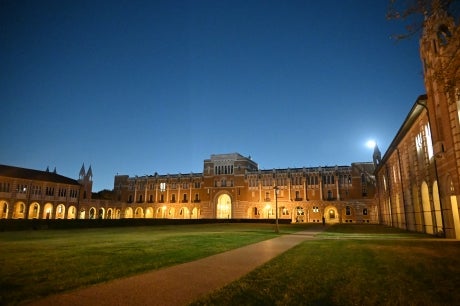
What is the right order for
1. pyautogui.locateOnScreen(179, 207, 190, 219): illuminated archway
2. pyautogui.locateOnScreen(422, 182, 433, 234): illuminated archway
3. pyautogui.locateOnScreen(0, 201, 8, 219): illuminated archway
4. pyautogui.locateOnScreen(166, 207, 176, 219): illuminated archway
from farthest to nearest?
1. pyautogui.locateOnScreen(166, 207, 176, 219): illuminated archway
2. pyautogui.locateOnScreen(179, 207, 190, 219): illuminated archway
3. pyautogui.locateOnScreen(0, 201, 8, 219): illuminated archway
4. pyautogui.locateOnScreen(422, 182, 433, 234): illuminated archway

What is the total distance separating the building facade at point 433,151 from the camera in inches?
702

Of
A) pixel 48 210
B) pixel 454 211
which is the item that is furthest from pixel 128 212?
pixel 454 211

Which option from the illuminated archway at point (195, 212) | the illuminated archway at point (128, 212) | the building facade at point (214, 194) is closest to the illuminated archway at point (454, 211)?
the building facade at point (214, 194)

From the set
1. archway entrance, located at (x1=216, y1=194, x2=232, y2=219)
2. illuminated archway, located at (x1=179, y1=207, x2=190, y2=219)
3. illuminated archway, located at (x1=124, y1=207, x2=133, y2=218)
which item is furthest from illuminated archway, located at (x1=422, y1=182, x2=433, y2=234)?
illuminated archway, located at (x1=124, y1=207, x2=133, y2=218)

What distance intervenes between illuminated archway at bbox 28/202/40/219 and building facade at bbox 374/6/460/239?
219 feet

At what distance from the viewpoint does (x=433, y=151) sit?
2095 centimetres

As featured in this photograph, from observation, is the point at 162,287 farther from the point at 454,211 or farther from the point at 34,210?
the point at 34,210

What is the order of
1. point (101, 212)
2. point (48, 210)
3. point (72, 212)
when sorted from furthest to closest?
point (101, 212) → point (72, 212) → point (48, 210)

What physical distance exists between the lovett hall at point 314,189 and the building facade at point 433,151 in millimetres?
66

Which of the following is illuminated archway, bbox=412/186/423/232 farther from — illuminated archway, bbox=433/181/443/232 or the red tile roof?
the red tile roof

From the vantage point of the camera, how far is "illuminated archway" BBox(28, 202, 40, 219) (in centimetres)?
6291

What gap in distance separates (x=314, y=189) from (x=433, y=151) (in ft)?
183

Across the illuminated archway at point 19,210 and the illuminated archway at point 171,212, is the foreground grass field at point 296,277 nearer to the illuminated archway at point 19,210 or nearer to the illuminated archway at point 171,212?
the illuminated archway at point 19,210

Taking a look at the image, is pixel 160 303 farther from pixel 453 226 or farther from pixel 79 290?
pixel 453 226
